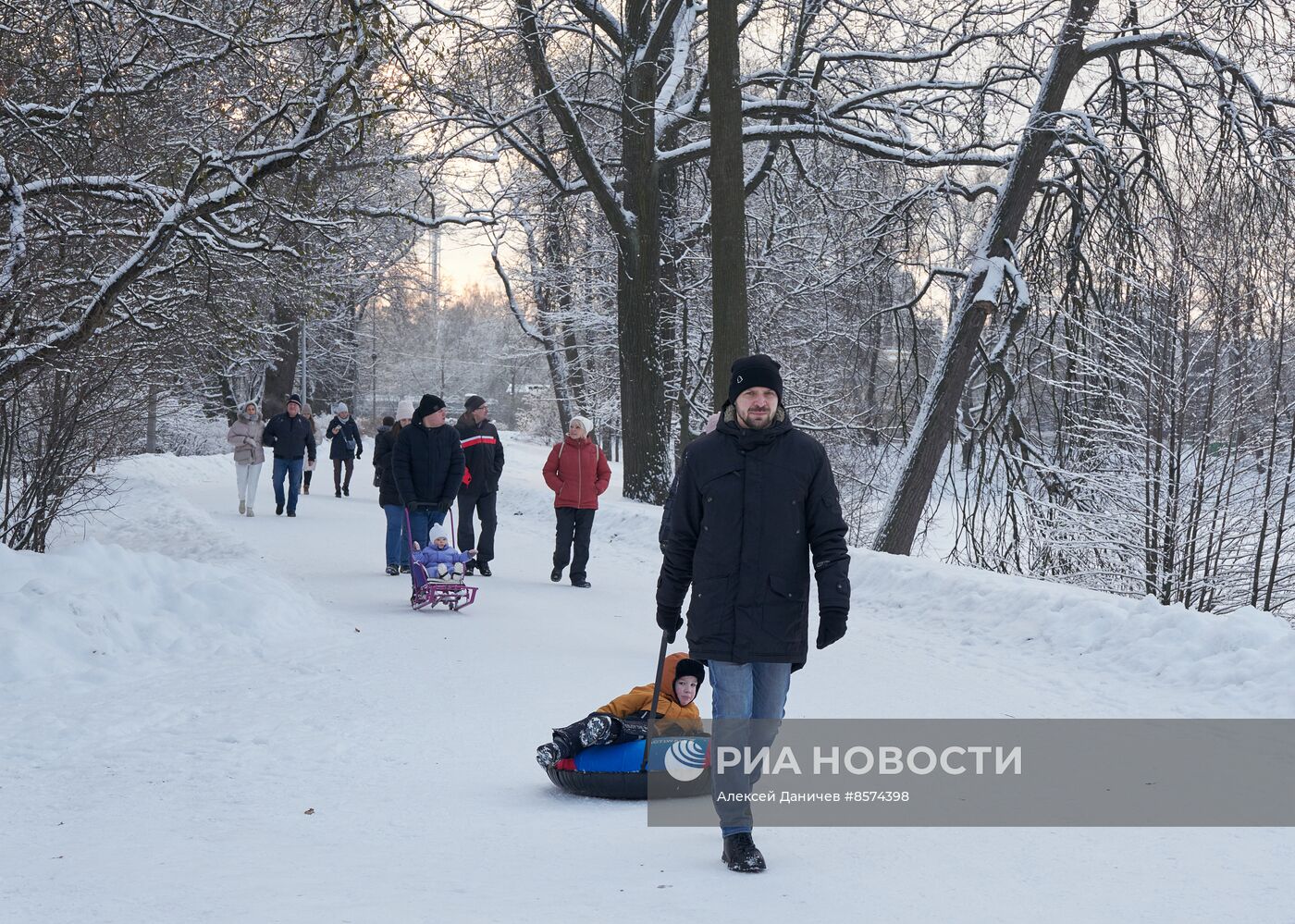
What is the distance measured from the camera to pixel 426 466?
1369 cm

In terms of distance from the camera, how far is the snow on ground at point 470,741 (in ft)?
15.5

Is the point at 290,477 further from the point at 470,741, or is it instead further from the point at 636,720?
the point at 636,720

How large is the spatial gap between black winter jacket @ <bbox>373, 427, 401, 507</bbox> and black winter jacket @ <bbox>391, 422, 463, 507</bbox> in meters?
0.14

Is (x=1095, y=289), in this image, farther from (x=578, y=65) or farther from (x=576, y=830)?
(x=576, y=830)

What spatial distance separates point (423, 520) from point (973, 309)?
7.46 metres

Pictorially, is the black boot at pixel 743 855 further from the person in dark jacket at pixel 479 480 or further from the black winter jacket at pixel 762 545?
the person in dark jacket at pixel 479 480

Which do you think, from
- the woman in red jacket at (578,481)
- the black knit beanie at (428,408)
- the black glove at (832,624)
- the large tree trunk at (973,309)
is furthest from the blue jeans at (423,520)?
the black glove at (832,624)

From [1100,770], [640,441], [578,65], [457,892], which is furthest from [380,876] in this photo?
[578,65]

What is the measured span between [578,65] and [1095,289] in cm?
1049

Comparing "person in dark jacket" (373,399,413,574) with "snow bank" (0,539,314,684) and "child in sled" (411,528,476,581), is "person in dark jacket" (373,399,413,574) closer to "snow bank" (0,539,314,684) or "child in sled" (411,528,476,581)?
"child in sled" (411,528,476,581)

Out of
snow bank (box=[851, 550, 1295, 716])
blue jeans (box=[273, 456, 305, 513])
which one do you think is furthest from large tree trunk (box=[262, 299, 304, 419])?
snow bank (box=[851, 550, 1295, 716])

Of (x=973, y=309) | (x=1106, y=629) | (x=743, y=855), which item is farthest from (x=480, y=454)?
(x=743, y=855)

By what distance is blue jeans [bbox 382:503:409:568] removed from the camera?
14.7 meters

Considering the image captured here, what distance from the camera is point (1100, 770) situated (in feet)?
22.2
